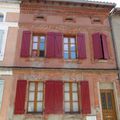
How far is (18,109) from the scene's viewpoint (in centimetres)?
979

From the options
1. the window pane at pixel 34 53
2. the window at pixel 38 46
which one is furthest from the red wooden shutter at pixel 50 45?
the window pane at pixel 34 53

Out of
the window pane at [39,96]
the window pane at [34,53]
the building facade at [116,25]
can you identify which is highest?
the building facade at [116,25]

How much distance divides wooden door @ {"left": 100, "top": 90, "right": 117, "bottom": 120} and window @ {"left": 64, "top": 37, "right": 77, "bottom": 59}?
2770 millimetres

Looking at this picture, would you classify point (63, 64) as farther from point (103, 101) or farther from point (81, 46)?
point (103, 101)

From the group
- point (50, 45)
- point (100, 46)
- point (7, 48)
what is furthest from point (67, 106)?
point (7, 48)

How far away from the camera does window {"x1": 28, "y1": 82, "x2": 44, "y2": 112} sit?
33.2 feet

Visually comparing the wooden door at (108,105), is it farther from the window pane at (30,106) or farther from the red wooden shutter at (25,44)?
the red wooden shutter at (25,44)

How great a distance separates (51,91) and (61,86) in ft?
2.04

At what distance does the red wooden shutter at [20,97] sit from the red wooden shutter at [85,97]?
123 inches

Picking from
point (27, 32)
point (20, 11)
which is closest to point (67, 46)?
point (27, 32)

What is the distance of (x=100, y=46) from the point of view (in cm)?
1197

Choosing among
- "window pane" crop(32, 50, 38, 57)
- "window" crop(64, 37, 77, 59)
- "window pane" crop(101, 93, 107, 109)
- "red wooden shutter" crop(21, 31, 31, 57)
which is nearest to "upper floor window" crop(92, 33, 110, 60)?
"window" crop(64, 37, 77, 59)

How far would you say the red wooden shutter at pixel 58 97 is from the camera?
10.1 m

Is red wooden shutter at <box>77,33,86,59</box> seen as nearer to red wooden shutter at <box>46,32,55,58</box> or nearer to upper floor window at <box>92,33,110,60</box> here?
upper floor window at <box>92,33,110,60</box>
